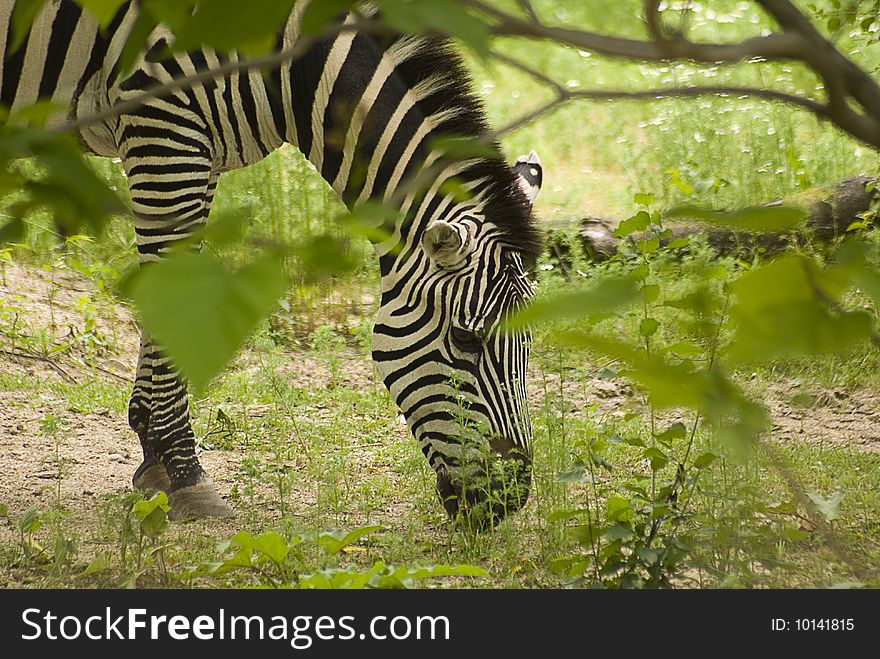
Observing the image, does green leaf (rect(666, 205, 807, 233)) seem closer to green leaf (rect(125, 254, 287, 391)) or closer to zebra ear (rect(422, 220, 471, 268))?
green leaf (rect(125, 254, 287, 391))

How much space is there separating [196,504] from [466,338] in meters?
1.46

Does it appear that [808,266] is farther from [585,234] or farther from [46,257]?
[46,257]

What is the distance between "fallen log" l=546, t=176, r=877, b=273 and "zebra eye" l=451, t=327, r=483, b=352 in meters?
3.03

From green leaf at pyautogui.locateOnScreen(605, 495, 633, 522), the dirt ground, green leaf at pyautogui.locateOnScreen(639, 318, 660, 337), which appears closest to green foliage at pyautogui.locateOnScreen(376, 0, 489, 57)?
green leaf at pyautogui.locateOnScreen(639, 318, 660, 337)

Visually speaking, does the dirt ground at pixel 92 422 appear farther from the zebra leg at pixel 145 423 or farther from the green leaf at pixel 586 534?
the green leaf at pixel 586 534

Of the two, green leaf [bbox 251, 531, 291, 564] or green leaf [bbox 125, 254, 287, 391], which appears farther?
green leaf [bbox 251, 531, 291, 564]

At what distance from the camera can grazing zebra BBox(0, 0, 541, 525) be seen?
12.0 feet

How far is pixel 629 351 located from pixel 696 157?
801cm

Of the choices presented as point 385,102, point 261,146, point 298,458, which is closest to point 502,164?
point 385,102

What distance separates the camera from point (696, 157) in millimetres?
8398

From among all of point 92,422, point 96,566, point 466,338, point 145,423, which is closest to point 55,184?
point 96,566

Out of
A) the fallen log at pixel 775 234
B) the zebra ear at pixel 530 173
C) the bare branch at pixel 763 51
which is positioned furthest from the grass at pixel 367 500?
the bare branch at pixel 763 51

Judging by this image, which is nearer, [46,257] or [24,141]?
[24,141]
